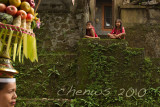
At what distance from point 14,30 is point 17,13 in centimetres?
26

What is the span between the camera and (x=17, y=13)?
249cm

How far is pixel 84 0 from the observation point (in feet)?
24.8

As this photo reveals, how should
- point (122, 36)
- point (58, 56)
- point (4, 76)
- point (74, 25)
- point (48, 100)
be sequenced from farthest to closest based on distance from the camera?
point (74, 25)
point (58, 56)
point (122, 36)
point (48, 100)
point (4, 76)

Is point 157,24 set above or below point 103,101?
above

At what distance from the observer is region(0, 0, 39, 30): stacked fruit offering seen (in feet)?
7.80

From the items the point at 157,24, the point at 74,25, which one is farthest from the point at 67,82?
the point at 157,24

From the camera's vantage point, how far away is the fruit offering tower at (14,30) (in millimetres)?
2340

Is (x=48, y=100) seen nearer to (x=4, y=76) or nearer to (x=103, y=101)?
(x=103, y=101)

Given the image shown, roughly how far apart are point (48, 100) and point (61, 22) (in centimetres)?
312

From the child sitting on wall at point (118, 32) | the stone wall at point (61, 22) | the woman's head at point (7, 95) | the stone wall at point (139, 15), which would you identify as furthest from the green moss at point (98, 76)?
the stone wall at point (139, 15)

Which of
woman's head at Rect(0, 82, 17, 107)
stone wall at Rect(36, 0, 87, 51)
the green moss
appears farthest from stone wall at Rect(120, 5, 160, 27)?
woman's head at Rect(0, 82, 17, 107)

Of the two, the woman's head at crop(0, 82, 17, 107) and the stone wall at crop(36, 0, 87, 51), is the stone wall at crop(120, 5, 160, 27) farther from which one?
the woman's head at crop(0, 82, 17, 107)

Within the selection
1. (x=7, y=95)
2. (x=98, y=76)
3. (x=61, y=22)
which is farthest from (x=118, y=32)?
(x=7, y=95)

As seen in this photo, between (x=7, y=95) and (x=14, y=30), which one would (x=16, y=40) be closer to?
(x=14, y=30)
